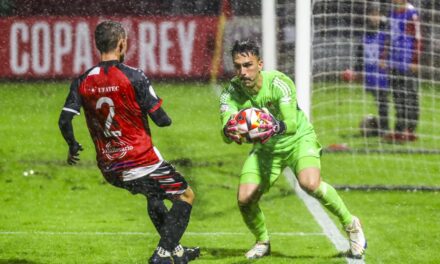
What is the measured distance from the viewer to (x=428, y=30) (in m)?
16.7

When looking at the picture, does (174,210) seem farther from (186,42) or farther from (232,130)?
(186,42)

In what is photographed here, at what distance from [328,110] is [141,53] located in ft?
18.0

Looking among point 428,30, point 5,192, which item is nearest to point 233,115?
point 5,192

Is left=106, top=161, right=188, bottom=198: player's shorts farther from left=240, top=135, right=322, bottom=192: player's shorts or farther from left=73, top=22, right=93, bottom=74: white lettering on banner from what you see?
left=73, top=22, right=93, bottom=74: white lettering on banner

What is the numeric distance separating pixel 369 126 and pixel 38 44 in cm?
761

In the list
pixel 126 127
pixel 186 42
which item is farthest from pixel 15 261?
pixel 186 42

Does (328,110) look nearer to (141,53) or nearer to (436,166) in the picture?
(436,166)

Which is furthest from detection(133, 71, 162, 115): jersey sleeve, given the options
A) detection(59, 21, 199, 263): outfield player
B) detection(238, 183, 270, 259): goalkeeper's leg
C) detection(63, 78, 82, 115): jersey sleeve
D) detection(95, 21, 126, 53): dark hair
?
detection(238, 183, 270, 259): goalkeeper's leg

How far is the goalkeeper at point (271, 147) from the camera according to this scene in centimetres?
851

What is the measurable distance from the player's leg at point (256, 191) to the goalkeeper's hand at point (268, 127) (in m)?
0.57

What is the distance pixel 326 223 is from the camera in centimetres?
1045

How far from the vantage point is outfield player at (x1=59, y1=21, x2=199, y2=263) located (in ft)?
25.6

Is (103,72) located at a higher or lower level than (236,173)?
higher

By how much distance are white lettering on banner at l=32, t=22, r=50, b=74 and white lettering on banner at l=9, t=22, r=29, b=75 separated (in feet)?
0.44
